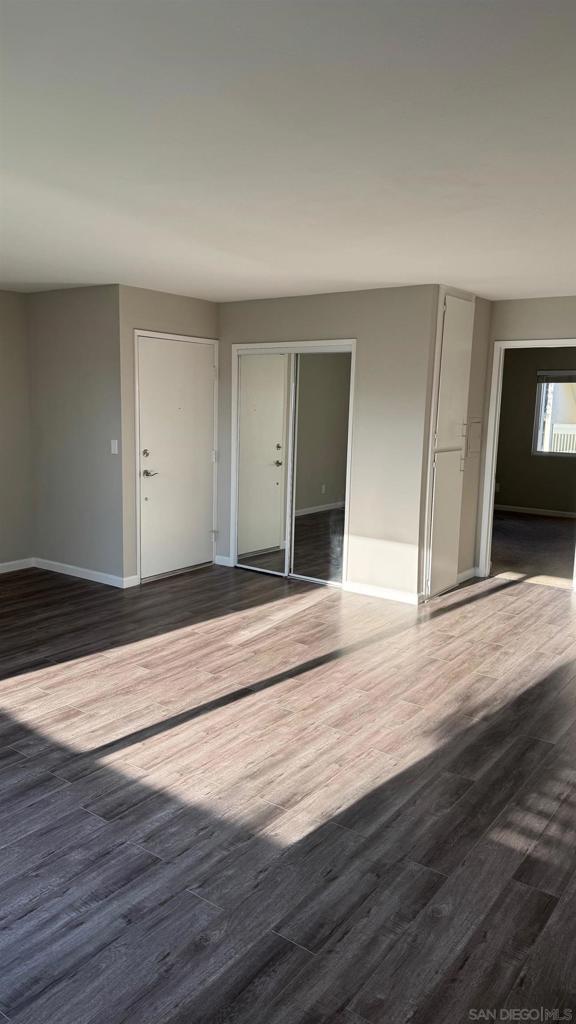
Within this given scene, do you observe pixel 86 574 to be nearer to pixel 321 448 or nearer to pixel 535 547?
pixel 321 448

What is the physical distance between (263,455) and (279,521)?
63cm

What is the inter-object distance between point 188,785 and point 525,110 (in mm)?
2760

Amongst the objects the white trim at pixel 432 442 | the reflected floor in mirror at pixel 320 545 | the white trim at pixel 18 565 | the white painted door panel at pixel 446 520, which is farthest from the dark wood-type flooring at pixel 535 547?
the white trim at pixel 18 565

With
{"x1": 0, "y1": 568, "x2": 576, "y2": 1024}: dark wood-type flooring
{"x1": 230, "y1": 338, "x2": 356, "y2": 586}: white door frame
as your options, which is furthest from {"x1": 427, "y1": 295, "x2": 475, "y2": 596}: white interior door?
{"x1": 0, "y1": 568, "x2": 576, "y2": 1024}: dark wood-type flooring

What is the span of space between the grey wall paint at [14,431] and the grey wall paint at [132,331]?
1228 mm

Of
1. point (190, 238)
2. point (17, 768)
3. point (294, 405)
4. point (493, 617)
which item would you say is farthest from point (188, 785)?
point (294, 405)

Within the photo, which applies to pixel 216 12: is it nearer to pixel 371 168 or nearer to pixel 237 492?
pixel 371 168

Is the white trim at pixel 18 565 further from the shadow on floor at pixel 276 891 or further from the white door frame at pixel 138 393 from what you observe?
the shadow on floor at pixel 276 891

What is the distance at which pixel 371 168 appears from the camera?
2.74 meters

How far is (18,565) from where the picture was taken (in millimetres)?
6633

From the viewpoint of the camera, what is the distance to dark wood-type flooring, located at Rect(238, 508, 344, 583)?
643 cm

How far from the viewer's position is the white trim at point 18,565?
257 inches

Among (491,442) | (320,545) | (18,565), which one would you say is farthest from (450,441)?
(18,565)

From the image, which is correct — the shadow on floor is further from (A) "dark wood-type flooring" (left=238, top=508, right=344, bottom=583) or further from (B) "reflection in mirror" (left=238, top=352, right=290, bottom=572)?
(B) "reflection in mirror" (left=238, top=352, right=290, bottom=572)
